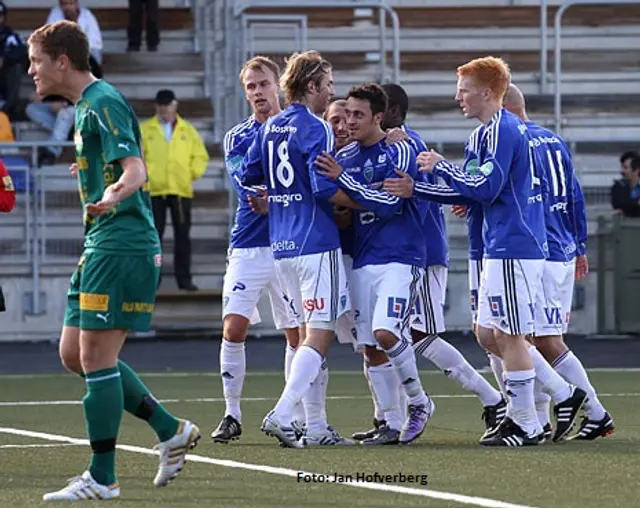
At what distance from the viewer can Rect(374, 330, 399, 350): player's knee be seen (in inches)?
395

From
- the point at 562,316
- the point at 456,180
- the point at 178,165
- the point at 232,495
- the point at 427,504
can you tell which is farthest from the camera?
the point at 178,165

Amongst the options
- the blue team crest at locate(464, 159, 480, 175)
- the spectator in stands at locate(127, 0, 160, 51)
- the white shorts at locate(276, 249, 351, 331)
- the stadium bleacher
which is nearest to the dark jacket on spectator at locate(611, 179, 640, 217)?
the stadium bleacher

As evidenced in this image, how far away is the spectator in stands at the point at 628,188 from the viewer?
800 inches

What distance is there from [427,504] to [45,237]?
44.1 feet

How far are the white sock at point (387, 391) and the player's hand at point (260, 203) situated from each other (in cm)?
112

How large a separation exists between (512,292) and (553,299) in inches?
25.7

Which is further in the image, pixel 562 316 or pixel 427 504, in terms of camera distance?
pixel 562 316

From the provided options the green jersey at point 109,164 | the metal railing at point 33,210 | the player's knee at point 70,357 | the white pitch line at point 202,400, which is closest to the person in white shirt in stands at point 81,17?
the metal railing at point 33,210

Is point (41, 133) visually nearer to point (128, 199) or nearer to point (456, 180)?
point (456, 180)

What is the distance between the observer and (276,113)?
35.0 feet

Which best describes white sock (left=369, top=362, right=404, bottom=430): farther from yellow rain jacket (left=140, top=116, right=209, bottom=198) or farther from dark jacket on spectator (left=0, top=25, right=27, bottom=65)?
dark jacket on spectator (left=0, top=25, right=27, bottom=65)

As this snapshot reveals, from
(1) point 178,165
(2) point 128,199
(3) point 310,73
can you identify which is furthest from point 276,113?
(1) point 178,165

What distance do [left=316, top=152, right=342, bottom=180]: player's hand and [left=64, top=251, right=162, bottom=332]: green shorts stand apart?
2007 millimetres

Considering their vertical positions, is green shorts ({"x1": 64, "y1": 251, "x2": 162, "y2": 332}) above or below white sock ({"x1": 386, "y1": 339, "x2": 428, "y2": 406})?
above
